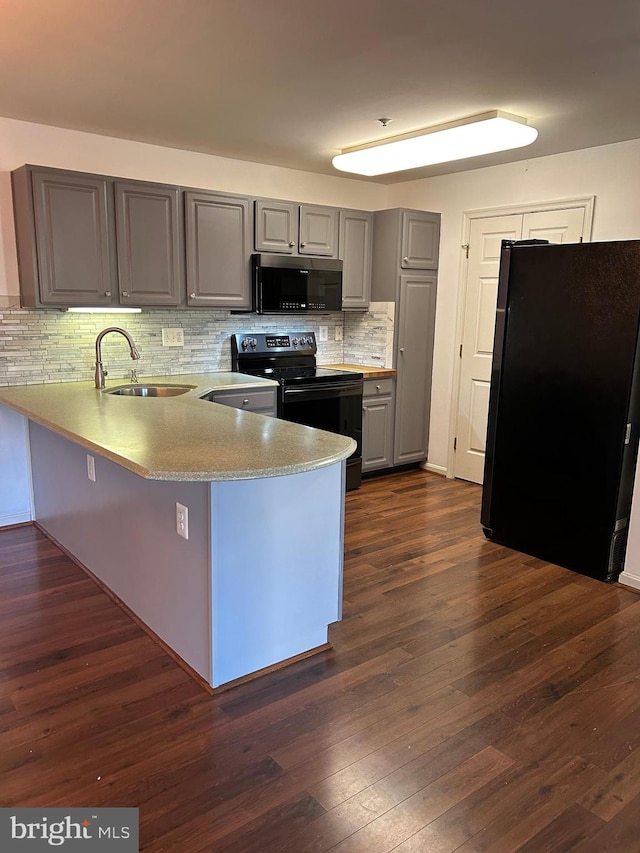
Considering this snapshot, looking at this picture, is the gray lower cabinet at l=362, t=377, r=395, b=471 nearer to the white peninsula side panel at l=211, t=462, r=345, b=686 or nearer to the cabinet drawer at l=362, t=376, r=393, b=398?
the cabinet drawer at l=362, t=376, r=393, b=398

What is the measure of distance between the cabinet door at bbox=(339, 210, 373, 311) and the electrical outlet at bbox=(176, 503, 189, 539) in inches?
118

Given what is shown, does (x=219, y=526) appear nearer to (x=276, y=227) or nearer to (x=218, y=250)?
(x=218, y=250)

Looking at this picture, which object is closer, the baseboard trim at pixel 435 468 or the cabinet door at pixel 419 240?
the cabinet door at pixel 419 240

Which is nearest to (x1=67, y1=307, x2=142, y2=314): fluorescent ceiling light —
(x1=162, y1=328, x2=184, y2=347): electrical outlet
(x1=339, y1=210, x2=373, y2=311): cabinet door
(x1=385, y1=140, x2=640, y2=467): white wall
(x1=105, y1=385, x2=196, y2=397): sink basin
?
(x1=162, y1=328, x2=184, y2=347): electrical outlet

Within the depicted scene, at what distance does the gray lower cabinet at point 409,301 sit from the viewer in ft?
16.0

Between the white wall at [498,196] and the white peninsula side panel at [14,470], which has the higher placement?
the white wall at [498,196]

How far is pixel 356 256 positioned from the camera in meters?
4.92

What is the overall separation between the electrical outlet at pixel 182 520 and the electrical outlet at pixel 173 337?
2195 millimetres

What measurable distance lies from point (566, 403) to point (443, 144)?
1564 millimetres

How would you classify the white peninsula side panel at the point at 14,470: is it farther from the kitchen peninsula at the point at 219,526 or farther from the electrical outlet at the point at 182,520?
the electrical outlet at the point at 182,520

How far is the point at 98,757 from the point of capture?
1.92 m

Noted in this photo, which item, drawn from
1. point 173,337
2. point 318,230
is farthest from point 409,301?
point 173,337

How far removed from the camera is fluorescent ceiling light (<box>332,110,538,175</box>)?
123 inches

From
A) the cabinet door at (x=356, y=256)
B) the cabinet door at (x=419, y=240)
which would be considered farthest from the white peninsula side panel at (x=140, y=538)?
the cabinet door at (x=419, y=240)
